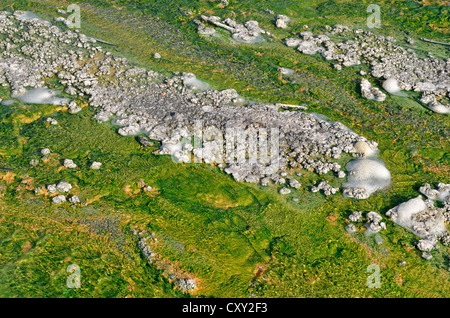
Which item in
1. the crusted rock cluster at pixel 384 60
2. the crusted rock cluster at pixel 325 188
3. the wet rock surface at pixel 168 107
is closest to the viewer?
the crusted rock cluster at pixel 325 188

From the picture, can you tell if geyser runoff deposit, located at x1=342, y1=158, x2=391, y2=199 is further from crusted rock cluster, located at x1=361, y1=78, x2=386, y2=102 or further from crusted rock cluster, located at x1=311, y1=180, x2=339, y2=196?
crusted rock cluster, located at x1=361, y1=78, x2=386, y2=102

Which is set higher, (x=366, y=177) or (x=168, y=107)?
(x=168, y=107)

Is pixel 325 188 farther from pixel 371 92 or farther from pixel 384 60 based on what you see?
pixel 384 60

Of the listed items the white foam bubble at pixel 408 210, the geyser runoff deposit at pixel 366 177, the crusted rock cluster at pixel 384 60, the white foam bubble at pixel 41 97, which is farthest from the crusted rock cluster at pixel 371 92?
the white foam bubble at pixel 41 97

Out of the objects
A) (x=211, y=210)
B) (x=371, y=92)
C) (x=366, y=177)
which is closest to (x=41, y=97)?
(x=211, y=210)

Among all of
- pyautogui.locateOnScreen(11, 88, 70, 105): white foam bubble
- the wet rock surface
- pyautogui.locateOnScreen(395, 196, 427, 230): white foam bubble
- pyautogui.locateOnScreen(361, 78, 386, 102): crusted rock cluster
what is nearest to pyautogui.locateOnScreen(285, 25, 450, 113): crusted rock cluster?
pyautogui.locateOnScreen(361, 78, 386, 102): crusted rock cluster

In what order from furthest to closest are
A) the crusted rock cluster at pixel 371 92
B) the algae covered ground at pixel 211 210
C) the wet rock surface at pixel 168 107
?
the crusted rock cluster at pixel 371 92 → the wet rock surface at pixel 168 107 → the algae covered ground at pixel 211 210

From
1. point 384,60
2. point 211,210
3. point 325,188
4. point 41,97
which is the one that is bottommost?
point 211,210

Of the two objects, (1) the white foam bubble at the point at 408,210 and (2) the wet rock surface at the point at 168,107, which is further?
(2) the wet rock surface at the point at 168,107

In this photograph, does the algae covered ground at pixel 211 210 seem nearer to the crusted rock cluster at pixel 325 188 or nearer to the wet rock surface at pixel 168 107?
the crusted rock cluster at pixel 325 188
